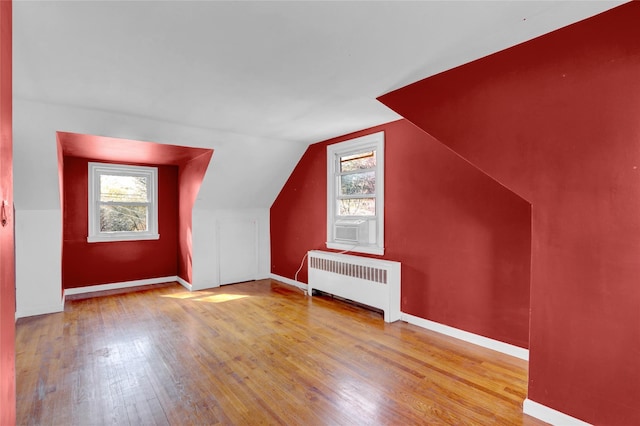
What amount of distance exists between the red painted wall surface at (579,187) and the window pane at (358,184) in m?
2.02

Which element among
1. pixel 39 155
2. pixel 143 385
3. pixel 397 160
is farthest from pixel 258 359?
pixel 39 155

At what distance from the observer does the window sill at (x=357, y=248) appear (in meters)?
4.07

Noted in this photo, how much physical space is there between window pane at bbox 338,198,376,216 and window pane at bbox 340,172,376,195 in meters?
0.11

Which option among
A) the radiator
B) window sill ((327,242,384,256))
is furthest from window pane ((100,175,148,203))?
window sill ((327,242,384,256))

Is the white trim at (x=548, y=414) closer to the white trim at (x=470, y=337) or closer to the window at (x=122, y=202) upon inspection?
the white trim at (x=470, y=337)

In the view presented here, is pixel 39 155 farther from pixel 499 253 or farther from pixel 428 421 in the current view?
pixel 499 253

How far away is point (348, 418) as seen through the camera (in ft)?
6.71

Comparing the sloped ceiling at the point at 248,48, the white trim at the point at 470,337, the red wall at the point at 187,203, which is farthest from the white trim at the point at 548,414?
the red wall at the point at 187,203

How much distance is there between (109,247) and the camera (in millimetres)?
5238

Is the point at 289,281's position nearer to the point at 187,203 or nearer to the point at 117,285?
the point at 187,203

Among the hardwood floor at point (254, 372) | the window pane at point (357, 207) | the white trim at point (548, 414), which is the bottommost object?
the hardwood floor at point (254, 372)

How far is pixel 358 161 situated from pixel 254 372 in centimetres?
291

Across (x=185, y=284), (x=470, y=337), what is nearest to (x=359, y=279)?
(x=470, y=337)

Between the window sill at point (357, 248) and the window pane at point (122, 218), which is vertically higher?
the window pane at point (122, 218)
